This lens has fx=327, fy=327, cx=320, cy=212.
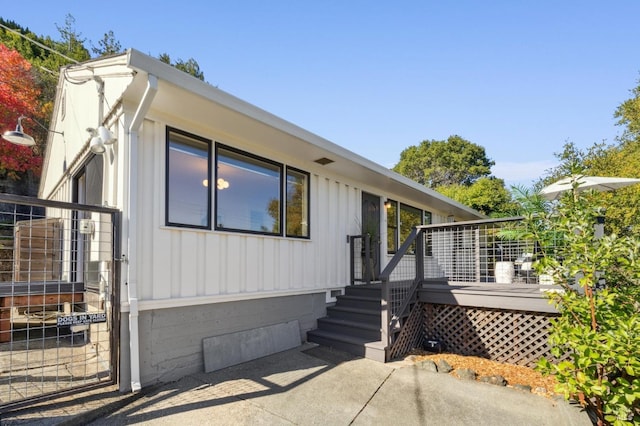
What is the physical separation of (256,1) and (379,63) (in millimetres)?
3563

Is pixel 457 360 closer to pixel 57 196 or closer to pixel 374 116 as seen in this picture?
pixel 57 196

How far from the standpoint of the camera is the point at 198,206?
13.3 feet

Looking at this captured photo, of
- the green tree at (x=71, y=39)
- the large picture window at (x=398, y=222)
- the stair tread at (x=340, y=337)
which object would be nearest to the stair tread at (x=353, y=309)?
the stair tread at (x=340, y=337)

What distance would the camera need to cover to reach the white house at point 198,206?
3.38 metres

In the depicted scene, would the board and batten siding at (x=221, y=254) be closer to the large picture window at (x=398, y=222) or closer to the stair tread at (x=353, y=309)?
the stair tread at (x=353, y=309)

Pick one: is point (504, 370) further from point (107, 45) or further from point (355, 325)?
point (107, 45)

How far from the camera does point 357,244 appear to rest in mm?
6586

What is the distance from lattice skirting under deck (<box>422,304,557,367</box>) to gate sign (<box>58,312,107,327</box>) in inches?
173

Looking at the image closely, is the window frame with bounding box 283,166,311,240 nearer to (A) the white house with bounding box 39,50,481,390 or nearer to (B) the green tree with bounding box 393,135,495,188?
(A) the white house with bounding box 39,50,481,390

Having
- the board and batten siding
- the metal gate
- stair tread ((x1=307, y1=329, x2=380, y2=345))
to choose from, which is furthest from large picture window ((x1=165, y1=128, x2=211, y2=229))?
stair tread ((x1=307, y1=329, x2=380, y2=345))

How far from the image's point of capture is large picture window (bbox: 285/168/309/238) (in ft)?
17.4

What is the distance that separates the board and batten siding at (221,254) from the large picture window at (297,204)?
123mm

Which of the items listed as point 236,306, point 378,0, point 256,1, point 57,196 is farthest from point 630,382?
point 57,196

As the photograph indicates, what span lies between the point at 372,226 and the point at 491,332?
114 inches
